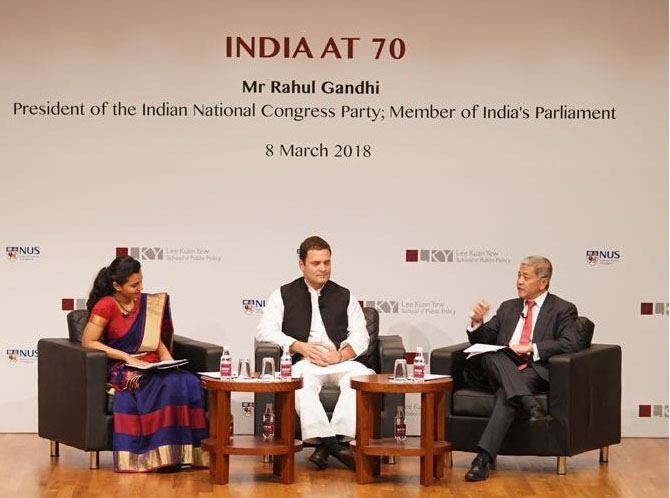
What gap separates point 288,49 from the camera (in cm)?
791

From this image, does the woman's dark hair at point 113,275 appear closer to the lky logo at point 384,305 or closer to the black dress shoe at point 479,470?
the lky logo at point 384,305

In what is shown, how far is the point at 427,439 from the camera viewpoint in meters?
6.39

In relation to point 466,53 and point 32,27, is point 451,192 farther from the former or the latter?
point 32,27

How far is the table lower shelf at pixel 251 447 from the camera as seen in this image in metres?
6.32

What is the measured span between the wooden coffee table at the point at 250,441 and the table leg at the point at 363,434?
0.97 ft

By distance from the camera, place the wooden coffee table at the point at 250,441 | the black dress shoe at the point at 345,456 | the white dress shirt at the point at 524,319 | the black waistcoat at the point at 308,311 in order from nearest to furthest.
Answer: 1. the wooden coffee table at the point at 250,441
2. the black dress shoe at the point at 345,456
3. the white dress shirt at the point at 524,319
4. the black waistcoat at the point at 308,311

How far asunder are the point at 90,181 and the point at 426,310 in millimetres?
2131

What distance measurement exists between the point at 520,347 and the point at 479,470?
70 centimetres

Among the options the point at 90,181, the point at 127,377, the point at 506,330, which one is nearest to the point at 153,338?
the point at 127,377

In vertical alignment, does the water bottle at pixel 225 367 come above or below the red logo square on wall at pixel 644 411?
above

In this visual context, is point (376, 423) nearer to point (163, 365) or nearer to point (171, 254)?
point (163, 365)

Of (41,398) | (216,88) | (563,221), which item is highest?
(216,88)

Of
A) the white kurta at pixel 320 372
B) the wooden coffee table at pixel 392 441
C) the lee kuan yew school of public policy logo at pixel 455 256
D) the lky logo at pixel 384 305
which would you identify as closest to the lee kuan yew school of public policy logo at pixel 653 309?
the lee kuan yew school of public policy logo at pixel 455 256

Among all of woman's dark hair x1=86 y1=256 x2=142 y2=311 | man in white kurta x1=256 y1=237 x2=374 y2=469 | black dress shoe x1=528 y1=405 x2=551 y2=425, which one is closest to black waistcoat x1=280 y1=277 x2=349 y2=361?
man in white kurta x1=256 y1=237 x2=374 y2=469
